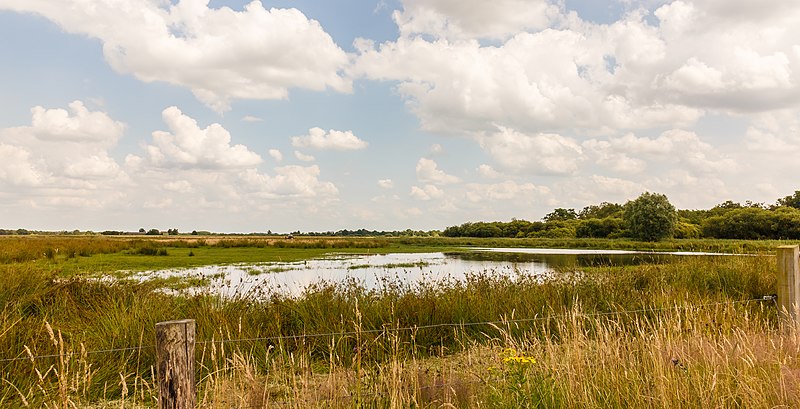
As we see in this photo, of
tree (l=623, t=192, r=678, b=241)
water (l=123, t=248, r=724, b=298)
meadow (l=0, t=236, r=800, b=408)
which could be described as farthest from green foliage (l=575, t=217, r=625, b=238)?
meadow (l=0, t=236, r=800, b=408)

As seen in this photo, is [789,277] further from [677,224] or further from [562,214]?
[562,214]

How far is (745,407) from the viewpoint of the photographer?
3.43 metres

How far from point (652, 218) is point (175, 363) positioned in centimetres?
6439

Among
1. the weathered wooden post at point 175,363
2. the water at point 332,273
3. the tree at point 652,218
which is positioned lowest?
the water at point 332,273

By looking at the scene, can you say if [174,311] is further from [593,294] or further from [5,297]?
[593,294]

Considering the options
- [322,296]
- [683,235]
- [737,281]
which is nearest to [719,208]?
[683,235]

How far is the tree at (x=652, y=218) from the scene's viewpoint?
59.1 metres

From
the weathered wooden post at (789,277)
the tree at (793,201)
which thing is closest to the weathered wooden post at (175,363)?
the weathered wooden post at (789,277)

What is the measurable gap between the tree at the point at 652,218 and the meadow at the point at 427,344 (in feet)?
170

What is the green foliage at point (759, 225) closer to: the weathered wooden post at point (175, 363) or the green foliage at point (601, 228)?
the green foliage at point (601, 228)

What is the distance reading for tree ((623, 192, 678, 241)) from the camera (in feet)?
194

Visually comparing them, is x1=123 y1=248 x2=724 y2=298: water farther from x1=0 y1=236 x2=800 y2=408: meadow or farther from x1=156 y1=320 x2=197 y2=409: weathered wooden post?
x1=156 y1=320 x2=197 y2=409: weathered wooden post

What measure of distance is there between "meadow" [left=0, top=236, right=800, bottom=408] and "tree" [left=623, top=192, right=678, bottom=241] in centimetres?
5169

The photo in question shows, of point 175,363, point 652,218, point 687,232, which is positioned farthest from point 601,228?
point 175,363
